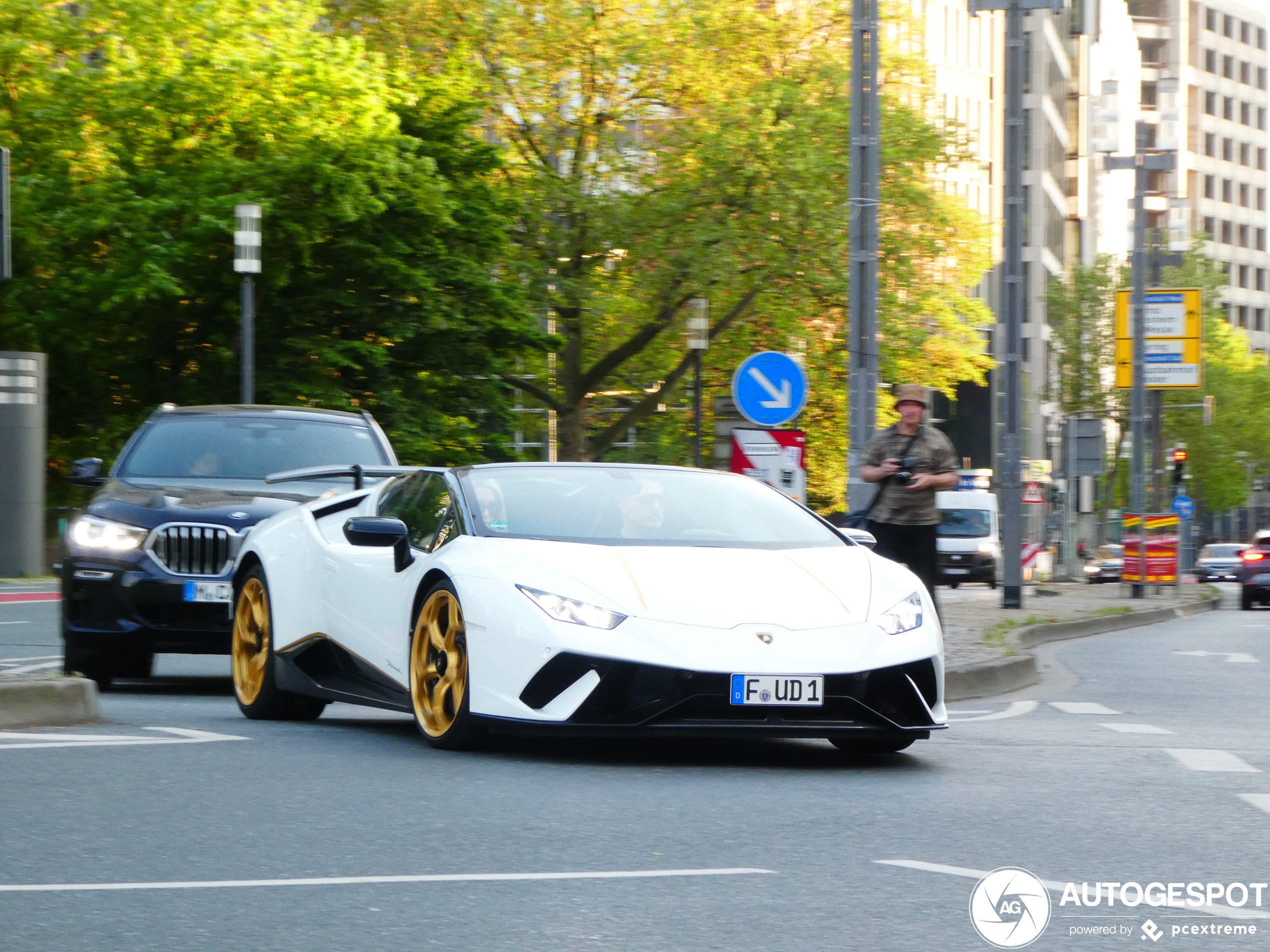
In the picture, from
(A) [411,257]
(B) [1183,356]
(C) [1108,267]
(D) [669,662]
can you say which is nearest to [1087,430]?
(B) [1183,356]

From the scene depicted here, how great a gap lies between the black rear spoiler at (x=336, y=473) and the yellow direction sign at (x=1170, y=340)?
35.7 metres

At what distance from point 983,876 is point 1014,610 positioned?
76.3 feet

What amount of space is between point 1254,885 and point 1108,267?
245ft

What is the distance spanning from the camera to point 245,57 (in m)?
36.6

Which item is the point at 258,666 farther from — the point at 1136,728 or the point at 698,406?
Result: the point at 698,406

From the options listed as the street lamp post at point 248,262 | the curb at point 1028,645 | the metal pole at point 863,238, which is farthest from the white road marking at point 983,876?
the street lamp post at point 248,262

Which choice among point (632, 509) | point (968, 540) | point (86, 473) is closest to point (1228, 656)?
point (86, 473)

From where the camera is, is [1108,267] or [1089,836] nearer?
[1089,836]

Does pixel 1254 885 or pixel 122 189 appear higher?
pixel 122 189

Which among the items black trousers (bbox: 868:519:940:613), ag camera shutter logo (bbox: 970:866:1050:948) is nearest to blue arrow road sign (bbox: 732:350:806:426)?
black trousers (bbox: 868:519:940:613)

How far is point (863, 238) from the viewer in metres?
18.8

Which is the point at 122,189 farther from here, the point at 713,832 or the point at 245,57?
the point at 713,832

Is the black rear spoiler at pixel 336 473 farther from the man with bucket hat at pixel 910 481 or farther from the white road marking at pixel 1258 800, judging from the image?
the white road marking at pixel 1258 800

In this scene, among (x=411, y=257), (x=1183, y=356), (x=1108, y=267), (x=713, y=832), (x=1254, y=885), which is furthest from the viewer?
(x=1108, y=267)
